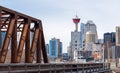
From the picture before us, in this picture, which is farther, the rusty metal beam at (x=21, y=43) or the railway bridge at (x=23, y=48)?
the rusty metal beam at (x=21, y=43)

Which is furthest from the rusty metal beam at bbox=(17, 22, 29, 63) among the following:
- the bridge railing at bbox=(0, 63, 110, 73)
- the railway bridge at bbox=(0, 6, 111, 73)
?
the bridge railing at bbox=(0, 63, 110, 73)

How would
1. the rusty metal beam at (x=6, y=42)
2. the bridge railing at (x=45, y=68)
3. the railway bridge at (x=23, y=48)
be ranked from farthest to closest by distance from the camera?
the rusty metal beam at (x=6, y=42) → the railway bridge at (x=23, y=48) → the bridge railing at (x=45, y=68)

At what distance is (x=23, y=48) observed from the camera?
4025cm

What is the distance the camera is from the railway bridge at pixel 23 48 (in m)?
31.2

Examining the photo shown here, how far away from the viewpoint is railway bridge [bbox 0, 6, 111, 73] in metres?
31.2

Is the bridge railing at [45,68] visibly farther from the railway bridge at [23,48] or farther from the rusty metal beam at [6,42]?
the rusty metal beam at [6,42]

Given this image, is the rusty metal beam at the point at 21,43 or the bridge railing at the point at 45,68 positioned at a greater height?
the rusty metal beam at the point at 21,43

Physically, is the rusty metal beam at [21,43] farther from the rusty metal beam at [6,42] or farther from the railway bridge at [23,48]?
the rusty metal beam at [6,42]

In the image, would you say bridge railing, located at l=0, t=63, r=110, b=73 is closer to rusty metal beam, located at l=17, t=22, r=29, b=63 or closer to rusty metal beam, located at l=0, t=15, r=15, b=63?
rusty metal beam, located at l=0, t=15, r=15, b=63

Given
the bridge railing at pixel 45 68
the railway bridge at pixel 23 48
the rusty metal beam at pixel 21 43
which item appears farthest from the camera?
the rusty metal beam at pixel 21 43

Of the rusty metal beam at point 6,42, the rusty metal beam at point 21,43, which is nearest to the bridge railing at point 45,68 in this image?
the rusty metal beam at point 6,42

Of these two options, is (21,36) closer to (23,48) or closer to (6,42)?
(23,48)

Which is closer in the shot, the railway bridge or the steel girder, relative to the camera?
the railway bridge

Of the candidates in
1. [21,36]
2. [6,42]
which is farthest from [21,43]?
[6,42]
